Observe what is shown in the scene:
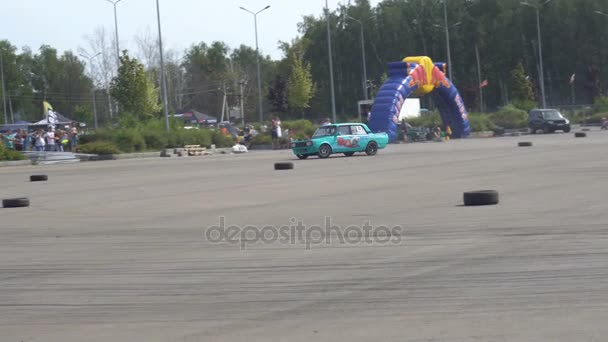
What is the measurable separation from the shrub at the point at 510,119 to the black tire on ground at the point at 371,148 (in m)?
31.6

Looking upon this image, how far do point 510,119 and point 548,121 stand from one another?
7.87 metres

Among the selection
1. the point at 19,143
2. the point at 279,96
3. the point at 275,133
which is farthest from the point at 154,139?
the point at 279,96

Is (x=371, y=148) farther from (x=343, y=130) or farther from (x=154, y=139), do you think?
(x=154, y=139)

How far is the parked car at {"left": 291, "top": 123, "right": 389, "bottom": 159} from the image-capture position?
1559 inches

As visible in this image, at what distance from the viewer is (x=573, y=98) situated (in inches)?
3994

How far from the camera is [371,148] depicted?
40.7 m

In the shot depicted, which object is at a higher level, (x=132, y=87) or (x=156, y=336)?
(x=132, y=87)

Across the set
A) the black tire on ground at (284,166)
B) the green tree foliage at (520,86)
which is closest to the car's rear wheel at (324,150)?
the black tire on ground at (284,166)

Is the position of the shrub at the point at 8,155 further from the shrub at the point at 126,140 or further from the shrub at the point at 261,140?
the shrub at the point at 261,140

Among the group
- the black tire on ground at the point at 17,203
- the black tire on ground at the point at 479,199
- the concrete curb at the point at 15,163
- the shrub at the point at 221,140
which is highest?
the shrub at the point at 221,140

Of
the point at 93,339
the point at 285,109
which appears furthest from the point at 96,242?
the point at 285,109

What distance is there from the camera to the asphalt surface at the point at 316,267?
7.25 meters

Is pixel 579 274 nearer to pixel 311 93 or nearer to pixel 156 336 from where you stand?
pixel 156 336

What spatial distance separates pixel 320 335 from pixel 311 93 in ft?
337
